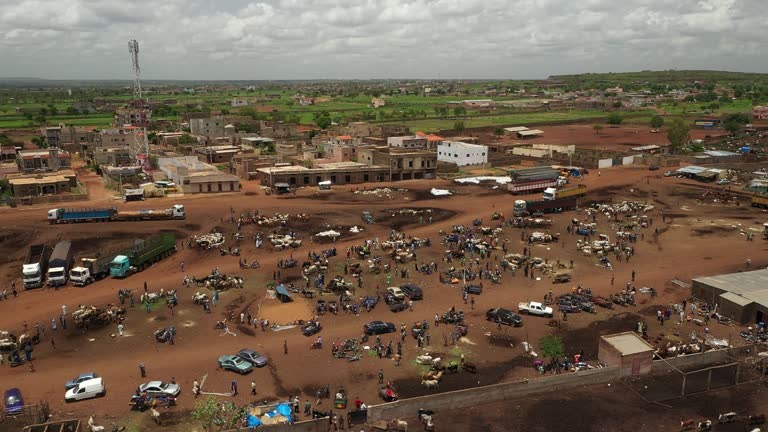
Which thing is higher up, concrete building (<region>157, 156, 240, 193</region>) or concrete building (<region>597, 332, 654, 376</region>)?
concrete building (<region>157, 156, 240, 193</region>)

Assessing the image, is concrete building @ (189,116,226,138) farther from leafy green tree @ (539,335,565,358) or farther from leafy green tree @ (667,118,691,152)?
leafy green tree @ (539,335,565,358)

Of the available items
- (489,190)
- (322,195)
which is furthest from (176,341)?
(489,190)

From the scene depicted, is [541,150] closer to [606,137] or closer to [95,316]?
[606,137]

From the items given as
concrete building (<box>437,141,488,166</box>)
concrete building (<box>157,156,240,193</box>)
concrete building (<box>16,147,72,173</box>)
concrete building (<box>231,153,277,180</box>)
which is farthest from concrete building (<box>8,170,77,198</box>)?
concrete building (<box>437,141,488,166</box>)

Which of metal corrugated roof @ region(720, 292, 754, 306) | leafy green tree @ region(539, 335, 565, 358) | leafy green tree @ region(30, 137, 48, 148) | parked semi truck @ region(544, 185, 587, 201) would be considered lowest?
leafy green tree @ region(539, 335, 565, 358)

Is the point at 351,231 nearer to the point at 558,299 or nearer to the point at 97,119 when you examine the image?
the point at 558,299

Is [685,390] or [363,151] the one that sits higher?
[363,151]

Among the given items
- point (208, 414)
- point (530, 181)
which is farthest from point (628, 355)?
point (530, 181)
